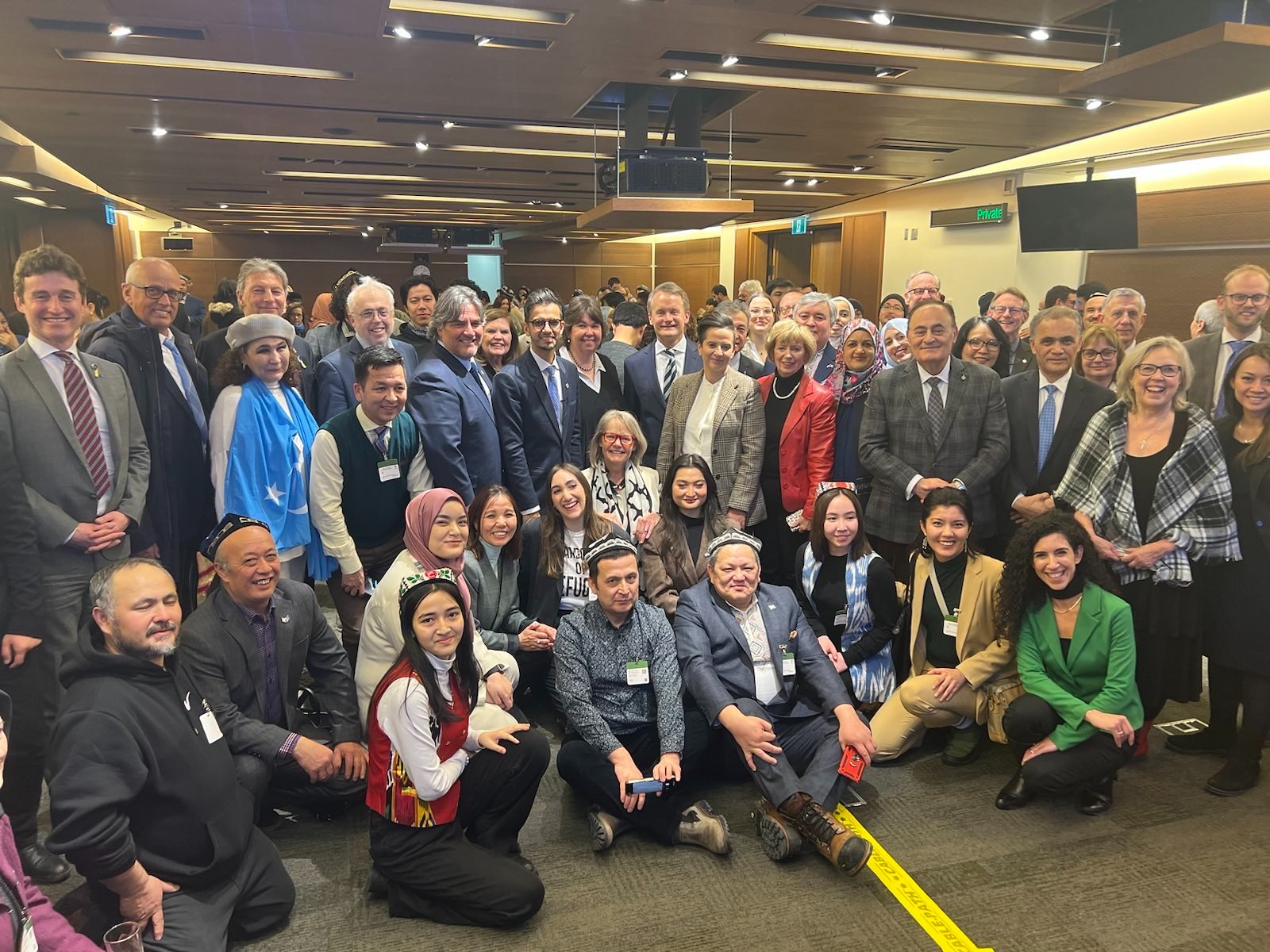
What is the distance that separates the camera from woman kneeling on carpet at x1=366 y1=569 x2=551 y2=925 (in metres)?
2.18

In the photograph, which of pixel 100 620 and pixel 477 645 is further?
pixel 477 645

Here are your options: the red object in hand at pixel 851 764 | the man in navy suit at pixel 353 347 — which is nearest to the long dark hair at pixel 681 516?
the red object in hand at pixel 851 764

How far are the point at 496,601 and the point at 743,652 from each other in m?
1.03

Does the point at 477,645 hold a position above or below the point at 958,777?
above

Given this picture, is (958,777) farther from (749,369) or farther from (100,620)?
(100,620)

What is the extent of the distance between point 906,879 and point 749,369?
2974 millimetres

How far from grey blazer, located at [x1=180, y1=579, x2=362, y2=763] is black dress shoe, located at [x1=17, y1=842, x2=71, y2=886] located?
63cm

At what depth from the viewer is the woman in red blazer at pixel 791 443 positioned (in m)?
3.71

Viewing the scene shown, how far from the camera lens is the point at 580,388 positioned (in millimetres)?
4035

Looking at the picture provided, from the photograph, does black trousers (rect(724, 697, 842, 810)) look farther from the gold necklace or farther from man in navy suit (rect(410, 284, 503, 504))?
man in navy suit (rect(410, 284, 503, 504))

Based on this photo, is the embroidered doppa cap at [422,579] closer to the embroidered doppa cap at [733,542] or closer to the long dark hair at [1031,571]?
the embroidered doppa cap at [733,542]

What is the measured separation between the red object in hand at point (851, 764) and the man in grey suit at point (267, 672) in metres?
1.60

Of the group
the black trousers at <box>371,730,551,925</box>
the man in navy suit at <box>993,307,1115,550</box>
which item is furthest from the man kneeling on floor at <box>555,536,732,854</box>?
the man in navy suit at <box>993,307,1115,550</box>

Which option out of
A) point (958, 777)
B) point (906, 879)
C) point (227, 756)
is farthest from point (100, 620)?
point (958, 777)
